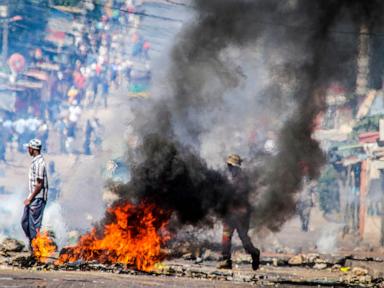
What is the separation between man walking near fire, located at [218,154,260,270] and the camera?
11.5 meters

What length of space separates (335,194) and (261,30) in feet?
31.3

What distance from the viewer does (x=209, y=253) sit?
14.3 m

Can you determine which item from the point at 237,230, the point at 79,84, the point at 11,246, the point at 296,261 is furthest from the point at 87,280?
the point at 79,84

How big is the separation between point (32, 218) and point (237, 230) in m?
3.35

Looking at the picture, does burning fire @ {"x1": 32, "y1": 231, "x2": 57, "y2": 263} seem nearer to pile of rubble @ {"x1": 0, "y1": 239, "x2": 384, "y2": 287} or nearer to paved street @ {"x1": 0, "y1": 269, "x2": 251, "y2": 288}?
pile of rubble @ {"x1": 0, "y1": 239, "x2": 384, "y2": 287}

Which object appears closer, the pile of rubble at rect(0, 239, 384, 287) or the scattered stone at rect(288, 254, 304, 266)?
the pile of rubble at rect(0, 239, 384, 287)

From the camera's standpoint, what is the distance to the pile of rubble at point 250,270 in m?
9.92

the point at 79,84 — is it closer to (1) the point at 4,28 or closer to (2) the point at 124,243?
(1) the point at 4,28

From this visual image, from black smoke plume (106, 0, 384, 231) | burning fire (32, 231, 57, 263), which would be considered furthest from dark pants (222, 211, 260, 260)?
burning fire (32, 231, 57, 263)

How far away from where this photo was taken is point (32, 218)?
10.3m

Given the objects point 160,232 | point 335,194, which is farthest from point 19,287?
point 335,194

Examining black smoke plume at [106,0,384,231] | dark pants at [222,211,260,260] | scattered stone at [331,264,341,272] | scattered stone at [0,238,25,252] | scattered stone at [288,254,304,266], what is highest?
black smoke plume at [106,0,384,231]

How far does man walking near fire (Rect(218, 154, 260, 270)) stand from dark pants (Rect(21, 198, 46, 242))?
2.96m

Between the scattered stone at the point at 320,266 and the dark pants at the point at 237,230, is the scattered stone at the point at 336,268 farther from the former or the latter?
the dark pants at the point at 237,230
